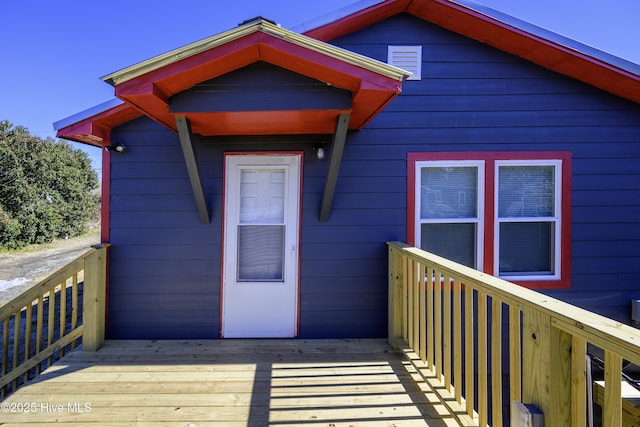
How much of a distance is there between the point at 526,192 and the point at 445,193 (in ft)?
2.77

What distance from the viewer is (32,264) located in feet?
25.6

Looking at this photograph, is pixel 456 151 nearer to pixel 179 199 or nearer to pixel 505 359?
pixel 505 359

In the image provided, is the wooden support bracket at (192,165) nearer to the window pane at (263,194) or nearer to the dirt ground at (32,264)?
the window pane at (263,194)

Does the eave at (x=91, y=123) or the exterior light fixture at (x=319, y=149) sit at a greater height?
the eave at (x=91, y=123)

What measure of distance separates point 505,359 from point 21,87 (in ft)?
55.5

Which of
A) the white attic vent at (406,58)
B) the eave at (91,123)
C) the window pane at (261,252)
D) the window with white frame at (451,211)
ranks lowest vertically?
the window pane at (261,252)

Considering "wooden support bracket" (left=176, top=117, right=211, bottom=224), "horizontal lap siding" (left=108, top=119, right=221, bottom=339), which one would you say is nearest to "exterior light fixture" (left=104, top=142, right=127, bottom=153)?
"horizontal lap siding" (left=108, top=119, right=221, bottom=339)

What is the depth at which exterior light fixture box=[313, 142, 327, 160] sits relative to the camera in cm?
314

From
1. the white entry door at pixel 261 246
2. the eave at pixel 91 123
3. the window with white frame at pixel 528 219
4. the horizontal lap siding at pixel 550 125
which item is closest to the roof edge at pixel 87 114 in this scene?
the eave at pixel 91 123

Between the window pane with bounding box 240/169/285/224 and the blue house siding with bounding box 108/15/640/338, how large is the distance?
0.24 m

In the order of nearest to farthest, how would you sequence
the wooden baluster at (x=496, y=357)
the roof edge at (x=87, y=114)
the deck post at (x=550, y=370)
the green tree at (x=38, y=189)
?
the deck post at (x=550, y=370), the wooden baluster at (x=496, y=357), the roof edge at (x=87, y=114), the green tree at (x=38, y=189)

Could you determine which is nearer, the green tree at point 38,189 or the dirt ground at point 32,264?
the dirt ground at point 32,264

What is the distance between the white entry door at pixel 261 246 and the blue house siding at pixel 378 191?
107 millimetres

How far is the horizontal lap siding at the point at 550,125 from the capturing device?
3.30 m
